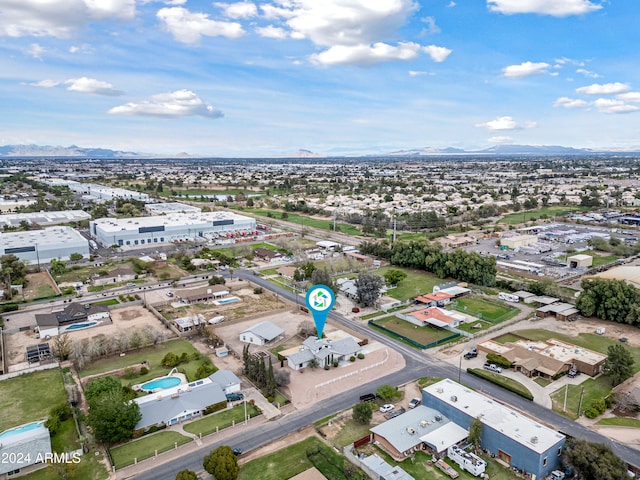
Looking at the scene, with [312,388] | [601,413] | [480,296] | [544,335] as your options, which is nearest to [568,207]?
[480,296]

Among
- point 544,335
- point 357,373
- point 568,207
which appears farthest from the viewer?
point 568,207

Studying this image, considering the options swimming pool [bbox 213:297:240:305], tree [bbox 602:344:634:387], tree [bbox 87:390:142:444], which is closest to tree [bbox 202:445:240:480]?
tree [bbox 87:390:142:444]

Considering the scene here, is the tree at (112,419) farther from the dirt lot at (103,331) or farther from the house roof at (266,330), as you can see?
the house roof at (266,330)

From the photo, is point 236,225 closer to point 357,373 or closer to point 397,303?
point 397,303

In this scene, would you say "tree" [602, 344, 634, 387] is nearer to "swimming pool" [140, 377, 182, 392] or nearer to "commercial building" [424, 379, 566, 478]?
"commercial building" [424, 379, 566, 478]

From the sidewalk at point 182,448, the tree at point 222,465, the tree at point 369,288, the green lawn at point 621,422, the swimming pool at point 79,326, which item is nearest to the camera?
the tree at point 222,465

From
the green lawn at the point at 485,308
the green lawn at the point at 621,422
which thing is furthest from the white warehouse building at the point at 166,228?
the green lawn at the point at 621,422

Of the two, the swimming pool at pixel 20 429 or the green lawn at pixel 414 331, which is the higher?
the swimming pool at pixel 20 429

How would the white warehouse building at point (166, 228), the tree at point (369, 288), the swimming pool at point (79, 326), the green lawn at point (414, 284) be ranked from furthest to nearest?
the white warehouse building at point (166, 228), the green lawn at point (414, 284), the tree at point (369, 288), the swimming pool at point (79, 326)
